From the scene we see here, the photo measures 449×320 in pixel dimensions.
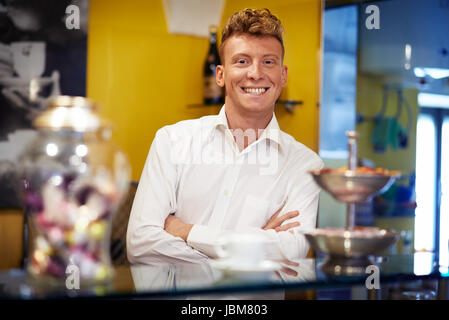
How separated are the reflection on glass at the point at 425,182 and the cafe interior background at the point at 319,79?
1 cm

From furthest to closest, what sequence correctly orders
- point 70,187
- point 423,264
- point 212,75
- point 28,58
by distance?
point 212,75, point 28,58, point 423,264, point 70,187

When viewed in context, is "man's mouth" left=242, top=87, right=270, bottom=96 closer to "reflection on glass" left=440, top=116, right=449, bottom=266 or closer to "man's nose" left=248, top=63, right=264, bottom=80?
"man's nose" left=248, top=63, right=264, bottom=80

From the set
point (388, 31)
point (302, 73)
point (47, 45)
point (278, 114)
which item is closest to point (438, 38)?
point (388, 31)

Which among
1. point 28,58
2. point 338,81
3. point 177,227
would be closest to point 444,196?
point 338,81

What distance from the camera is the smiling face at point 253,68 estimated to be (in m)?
1.96

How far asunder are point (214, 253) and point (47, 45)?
1651mm

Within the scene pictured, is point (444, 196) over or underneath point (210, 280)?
underneath

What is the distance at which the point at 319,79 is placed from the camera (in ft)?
9.63

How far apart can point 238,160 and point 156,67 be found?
112 centimetres

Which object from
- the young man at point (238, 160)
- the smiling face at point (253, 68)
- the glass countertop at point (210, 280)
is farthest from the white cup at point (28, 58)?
the glass countertop at point (210, 280)

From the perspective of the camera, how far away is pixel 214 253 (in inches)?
65.8

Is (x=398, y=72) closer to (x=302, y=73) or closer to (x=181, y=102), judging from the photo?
(x=302, y=73)

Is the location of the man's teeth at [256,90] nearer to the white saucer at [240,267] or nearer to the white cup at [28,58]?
the white saucer at [240,267]

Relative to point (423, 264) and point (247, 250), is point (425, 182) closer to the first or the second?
point (423, 264)
